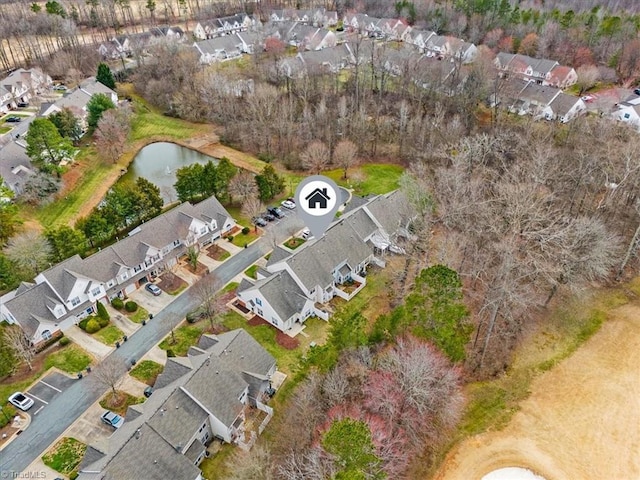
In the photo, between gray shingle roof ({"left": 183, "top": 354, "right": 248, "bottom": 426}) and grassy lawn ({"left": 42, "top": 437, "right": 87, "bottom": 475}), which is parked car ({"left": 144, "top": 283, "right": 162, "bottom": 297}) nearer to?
gray shingle roof ({"left": 183, "top": 354, "right": 248, "bottom": 426})

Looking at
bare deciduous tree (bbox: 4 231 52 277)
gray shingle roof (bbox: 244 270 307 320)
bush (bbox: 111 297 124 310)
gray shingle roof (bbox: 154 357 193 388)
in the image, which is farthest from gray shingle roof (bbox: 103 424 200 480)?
bare deciduous tree (bbox: 4 231 52 277)

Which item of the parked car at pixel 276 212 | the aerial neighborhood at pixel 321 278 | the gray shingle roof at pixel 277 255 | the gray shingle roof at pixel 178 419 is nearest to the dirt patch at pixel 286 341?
the aerial neighborhood at pixel 321 278

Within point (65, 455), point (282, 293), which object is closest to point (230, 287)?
point (282, 293)

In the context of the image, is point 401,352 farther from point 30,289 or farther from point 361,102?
point 361,102

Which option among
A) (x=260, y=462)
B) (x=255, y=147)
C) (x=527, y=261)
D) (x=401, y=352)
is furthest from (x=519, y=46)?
(x=260, y=462)

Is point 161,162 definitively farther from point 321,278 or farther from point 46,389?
point 46,389
